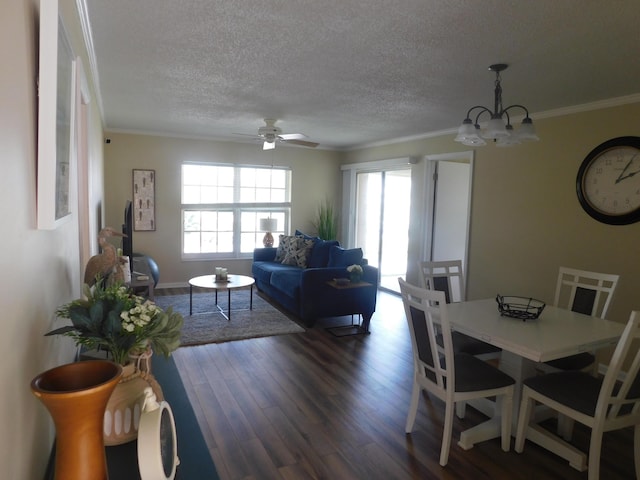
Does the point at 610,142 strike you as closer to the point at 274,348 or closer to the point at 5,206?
the point at 274,348

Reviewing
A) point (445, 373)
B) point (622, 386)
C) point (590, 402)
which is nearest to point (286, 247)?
point (445, 373)

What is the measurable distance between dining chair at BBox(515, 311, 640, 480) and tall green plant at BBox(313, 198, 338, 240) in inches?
205

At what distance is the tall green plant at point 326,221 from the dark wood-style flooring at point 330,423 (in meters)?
3.61

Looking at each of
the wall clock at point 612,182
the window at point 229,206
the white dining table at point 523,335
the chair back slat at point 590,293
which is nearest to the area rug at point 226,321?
the window at point 229,206

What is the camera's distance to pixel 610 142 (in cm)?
367

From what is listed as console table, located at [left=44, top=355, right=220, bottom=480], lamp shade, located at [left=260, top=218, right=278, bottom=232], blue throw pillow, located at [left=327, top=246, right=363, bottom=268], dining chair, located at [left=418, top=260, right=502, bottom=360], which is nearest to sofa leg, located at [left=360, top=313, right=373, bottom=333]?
blue throw pillow, located at [left=327, top=246, right=363, bottom=268]

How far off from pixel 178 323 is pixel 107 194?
18.5 ft

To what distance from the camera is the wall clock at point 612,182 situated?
3521 millimetres

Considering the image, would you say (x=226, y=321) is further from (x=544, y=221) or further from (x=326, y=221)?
(x=544, y=221)

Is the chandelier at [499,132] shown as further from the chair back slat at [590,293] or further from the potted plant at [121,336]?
the potted plant at [121,336]

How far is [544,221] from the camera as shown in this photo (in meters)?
4.27

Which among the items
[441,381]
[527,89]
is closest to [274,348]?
[441,381]

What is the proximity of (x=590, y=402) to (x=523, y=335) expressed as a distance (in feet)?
1.52

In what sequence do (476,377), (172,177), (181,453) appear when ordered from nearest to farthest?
(181,453) < (476,377) < (172,177)
